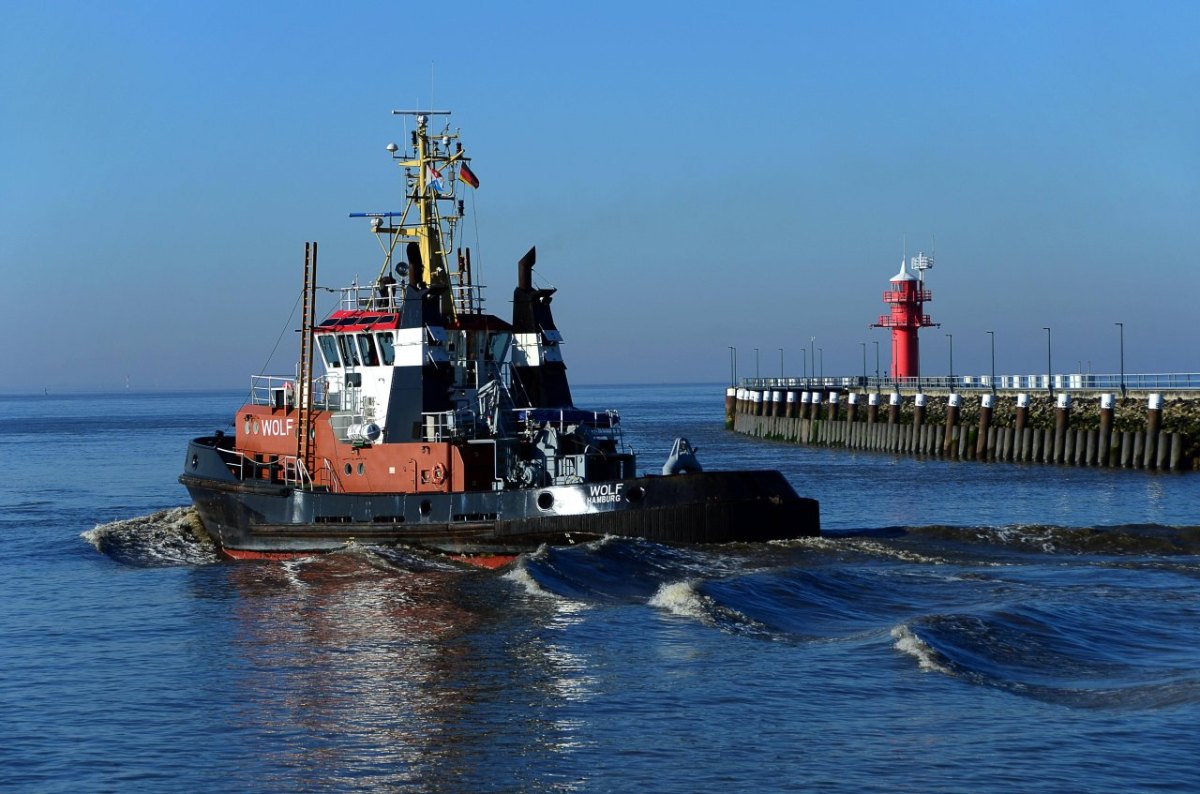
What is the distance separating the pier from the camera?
50.3 metres

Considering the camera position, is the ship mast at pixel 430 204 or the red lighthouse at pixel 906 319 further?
the red lighthouse at pixel 906 319

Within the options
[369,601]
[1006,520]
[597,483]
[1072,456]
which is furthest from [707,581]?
[1072,456]

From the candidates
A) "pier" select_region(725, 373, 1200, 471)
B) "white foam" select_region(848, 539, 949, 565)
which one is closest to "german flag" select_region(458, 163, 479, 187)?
"white foam" select_region(848, 539, 949, 565)

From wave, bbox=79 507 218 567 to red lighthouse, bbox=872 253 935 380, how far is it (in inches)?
2316

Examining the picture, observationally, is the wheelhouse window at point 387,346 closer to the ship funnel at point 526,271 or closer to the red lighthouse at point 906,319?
the ship funnel at point 526,271

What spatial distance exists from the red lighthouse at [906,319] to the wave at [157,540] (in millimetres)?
58815

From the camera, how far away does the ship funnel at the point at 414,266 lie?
28.4 metres

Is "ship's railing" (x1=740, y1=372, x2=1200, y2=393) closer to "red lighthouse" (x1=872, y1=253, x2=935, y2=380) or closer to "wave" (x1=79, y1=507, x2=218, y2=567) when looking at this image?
"red lighthouse" (x1=872, y1=253, x2=935, y2=380)

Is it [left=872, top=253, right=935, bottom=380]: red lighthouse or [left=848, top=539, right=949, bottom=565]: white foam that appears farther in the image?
[left=872, top=253, right=935, bottom=380]: red lighthouse

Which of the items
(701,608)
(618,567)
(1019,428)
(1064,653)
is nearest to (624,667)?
(701,608)

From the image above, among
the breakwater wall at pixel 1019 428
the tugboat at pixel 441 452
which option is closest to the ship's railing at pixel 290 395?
the tugboat at pixel 441 452

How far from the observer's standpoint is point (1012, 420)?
202ft

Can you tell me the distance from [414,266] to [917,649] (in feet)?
47.8

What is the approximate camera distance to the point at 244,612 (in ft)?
76.4
